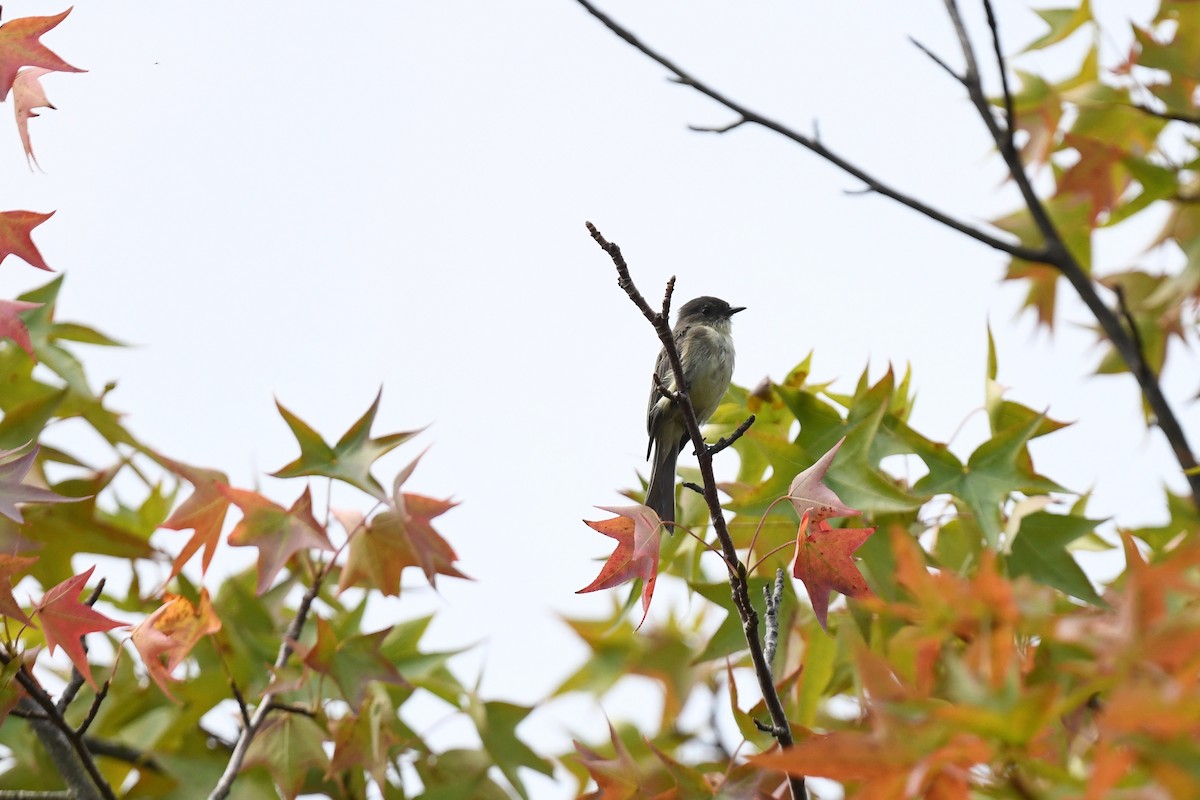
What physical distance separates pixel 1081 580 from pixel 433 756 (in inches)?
96.0

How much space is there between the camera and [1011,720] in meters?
1.45

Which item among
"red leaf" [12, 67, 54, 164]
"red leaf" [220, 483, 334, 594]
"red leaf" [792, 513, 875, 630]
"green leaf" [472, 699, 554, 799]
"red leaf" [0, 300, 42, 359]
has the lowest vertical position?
"green leaf" [472, 699, 554, 799]

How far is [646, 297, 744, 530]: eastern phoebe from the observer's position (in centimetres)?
587

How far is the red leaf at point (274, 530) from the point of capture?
12.7 feet

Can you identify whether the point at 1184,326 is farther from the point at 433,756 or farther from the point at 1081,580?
the point at 433,756

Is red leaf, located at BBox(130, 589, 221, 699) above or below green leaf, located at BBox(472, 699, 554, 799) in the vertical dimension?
above

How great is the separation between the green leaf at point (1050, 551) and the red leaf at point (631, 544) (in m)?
1.58

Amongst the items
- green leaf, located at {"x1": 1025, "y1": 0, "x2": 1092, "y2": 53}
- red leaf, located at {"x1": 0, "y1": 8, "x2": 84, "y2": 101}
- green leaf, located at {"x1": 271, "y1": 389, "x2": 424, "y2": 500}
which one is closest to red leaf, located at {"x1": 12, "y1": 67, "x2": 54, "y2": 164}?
red leaf, located at {"x1": 0, "y1": 8, "x2": 84, "y2": 101}

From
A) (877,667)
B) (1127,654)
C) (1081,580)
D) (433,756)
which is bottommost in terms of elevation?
(433,756)

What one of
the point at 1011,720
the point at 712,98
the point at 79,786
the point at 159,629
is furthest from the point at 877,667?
the point at 79,786

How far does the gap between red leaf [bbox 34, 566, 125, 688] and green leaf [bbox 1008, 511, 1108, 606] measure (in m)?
2.70

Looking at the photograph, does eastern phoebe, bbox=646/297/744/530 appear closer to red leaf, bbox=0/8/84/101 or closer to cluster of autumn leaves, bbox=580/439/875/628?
cluster of autumn leaves, bbox=580/439/875/628

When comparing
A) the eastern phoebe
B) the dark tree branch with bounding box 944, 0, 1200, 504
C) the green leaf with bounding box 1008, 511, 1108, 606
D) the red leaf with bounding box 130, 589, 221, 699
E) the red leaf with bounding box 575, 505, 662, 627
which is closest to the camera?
the red leaf with bounding box 575, 505, 662, 627

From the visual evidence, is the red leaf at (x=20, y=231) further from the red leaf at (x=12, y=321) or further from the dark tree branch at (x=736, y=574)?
the dark tree branch at (x=736, y=574)
